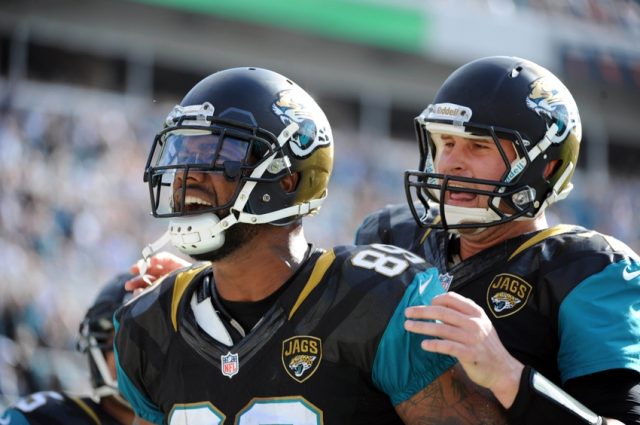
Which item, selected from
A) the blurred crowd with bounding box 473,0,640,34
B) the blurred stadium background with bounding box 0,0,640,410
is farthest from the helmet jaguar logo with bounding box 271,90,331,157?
the blurred crowd with bounding box 473,0,640,34

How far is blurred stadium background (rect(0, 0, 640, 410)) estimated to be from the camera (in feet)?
32.0

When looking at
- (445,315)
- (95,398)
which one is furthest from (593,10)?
(445,315)

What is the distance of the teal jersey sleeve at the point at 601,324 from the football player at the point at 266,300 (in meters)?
0.32

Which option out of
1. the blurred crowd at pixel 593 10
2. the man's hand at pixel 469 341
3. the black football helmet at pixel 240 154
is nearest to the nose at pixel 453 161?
the black football helmet at pixel 240 154

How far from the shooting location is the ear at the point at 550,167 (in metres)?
3.21

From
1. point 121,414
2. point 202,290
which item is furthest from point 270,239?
point 121,414

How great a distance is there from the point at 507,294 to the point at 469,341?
64cm

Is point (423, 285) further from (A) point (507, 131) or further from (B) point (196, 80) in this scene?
(B) point (196, 80)

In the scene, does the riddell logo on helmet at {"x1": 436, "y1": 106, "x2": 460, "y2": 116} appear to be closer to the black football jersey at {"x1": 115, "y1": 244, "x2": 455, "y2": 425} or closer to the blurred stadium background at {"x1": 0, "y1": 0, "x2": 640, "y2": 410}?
the black football jersey at {"x1": 115, "y1": 244, "x2": 455, "y2": 425}

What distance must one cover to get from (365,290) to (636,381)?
75 cm

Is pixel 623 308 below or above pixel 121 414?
above

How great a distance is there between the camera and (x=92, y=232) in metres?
10.2

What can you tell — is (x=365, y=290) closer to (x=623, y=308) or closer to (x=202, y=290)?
(x=202, y=290)

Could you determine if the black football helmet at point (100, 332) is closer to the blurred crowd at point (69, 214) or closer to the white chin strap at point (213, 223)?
the white chin strap at point (213, 223)
